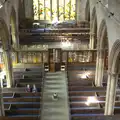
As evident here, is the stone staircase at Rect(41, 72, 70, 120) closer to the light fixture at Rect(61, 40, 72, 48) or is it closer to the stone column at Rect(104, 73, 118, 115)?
the stone column at Rect(104, 73, 118, 115)

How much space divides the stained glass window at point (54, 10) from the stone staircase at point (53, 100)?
26.9ft

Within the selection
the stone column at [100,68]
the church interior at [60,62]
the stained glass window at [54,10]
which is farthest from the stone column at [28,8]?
the stone column at [100,68]

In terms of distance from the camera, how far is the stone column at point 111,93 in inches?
503

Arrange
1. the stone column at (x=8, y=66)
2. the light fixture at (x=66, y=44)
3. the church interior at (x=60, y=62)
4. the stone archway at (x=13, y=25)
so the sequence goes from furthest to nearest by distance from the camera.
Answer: the light fixture at (x=66, y=44) → the stone archway at (x=13, y=25) → the stone column at (x=8, y=66) → the church interior at (x=60, y=62)

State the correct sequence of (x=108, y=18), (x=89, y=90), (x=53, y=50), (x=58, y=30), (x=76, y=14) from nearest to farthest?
1. (x=108, y=18)
2. (x=89, y=90)
3. (x=53, y=50)
4. (x=58, y=30)
5. (x=76, y=14)

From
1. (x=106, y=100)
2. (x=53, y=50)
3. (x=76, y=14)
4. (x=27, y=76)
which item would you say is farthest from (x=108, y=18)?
(x=76, y=14)

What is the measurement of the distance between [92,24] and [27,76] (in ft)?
22.7

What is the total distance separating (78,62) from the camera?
61.0ft

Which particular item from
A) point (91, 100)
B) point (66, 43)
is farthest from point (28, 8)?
point (91, 100)

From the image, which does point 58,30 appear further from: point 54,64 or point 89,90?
point 89,90

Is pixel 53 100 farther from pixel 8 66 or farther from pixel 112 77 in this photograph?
pixel 112 77

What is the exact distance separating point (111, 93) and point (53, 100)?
361 centimetres

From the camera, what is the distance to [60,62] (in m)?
17.8

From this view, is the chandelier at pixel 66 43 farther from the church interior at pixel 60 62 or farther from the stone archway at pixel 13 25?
the stone archway at pixel 13 25
